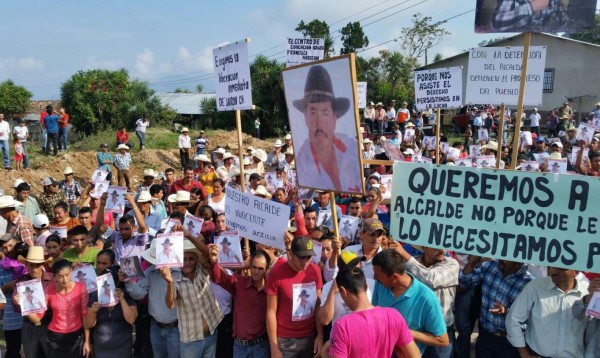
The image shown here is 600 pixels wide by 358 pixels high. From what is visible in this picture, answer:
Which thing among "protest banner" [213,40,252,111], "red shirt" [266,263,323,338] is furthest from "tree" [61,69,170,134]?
"red shirt" [266,263,323,338]

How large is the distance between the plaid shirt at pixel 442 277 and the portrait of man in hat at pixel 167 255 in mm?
2007

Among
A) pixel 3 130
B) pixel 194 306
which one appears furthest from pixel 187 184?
pixel 3 130

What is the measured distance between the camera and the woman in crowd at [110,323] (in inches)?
214

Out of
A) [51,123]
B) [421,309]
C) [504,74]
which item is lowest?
[421,309]

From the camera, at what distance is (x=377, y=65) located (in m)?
45.2

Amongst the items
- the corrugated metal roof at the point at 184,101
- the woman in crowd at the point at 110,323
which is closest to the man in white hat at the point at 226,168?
the woman in crowd at the point at 110,323

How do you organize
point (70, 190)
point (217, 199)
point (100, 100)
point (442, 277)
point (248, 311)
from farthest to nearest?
point (100, 100)
point (70, 190)
point (217, 199)
point (248, 311)
point (442, 277)

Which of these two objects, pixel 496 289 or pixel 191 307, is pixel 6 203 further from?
→ pixel 496 289

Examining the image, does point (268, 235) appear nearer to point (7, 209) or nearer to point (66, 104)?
point (7, 209)

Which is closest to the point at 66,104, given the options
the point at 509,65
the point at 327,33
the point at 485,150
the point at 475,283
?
the point at 327,33

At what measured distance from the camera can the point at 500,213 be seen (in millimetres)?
4145

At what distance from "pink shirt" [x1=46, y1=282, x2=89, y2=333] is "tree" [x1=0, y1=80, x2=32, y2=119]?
1471 inches

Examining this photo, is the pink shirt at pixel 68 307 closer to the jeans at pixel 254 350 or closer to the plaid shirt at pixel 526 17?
the jeans at pixel 254 350

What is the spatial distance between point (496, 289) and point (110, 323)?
3694 mm
